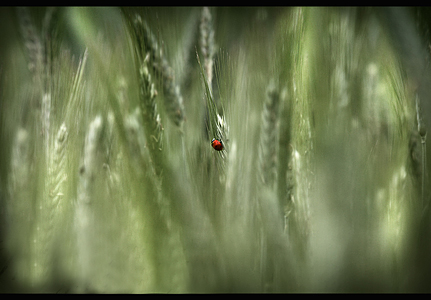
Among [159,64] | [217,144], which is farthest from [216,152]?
[159,64]

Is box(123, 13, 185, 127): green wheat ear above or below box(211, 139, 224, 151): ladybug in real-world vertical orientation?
above

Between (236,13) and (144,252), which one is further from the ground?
(236,13)

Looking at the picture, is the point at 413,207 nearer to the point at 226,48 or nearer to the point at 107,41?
the point at 226,48

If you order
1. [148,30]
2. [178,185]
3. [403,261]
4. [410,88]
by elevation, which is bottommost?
[403,261]

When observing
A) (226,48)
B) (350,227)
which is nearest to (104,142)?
(226,48)

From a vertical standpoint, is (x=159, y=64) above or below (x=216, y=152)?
above

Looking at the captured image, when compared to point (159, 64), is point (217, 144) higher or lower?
lower

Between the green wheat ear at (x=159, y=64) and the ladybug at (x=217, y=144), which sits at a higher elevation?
the green wheat ear at (x=159, y=64)

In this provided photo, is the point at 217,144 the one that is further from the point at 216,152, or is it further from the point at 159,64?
the point at 159,64
